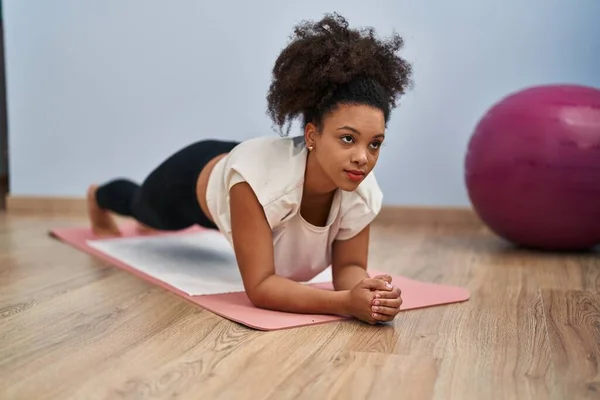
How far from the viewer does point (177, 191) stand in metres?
2.18

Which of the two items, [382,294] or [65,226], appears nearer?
[382,294]

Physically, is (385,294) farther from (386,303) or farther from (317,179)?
(317,179)

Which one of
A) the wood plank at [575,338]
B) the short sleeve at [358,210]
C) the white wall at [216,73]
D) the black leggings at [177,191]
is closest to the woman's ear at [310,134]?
the short sleeve at [358,210]

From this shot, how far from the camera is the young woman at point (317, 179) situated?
1603mm

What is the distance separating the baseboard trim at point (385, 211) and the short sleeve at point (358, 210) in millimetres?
1455

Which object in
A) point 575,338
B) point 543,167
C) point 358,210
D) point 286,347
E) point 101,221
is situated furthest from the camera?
point 101,221

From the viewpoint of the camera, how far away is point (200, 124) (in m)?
3.31

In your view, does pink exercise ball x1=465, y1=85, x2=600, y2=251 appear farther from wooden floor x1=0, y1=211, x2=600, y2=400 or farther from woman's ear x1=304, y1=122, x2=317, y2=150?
woman's ear x1=304, y1=122, x2=317, y2=150

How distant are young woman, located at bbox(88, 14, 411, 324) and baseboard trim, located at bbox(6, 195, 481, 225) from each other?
1424 millimetres

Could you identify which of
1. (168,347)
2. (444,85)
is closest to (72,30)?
(444,85)

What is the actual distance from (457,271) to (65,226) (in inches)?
60.7

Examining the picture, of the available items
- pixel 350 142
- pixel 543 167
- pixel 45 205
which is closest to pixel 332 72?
pixel 350 142

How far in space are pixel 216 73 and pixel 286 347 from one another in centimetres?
202

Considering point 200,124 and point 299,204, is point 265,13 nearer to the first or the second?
point 200,124
